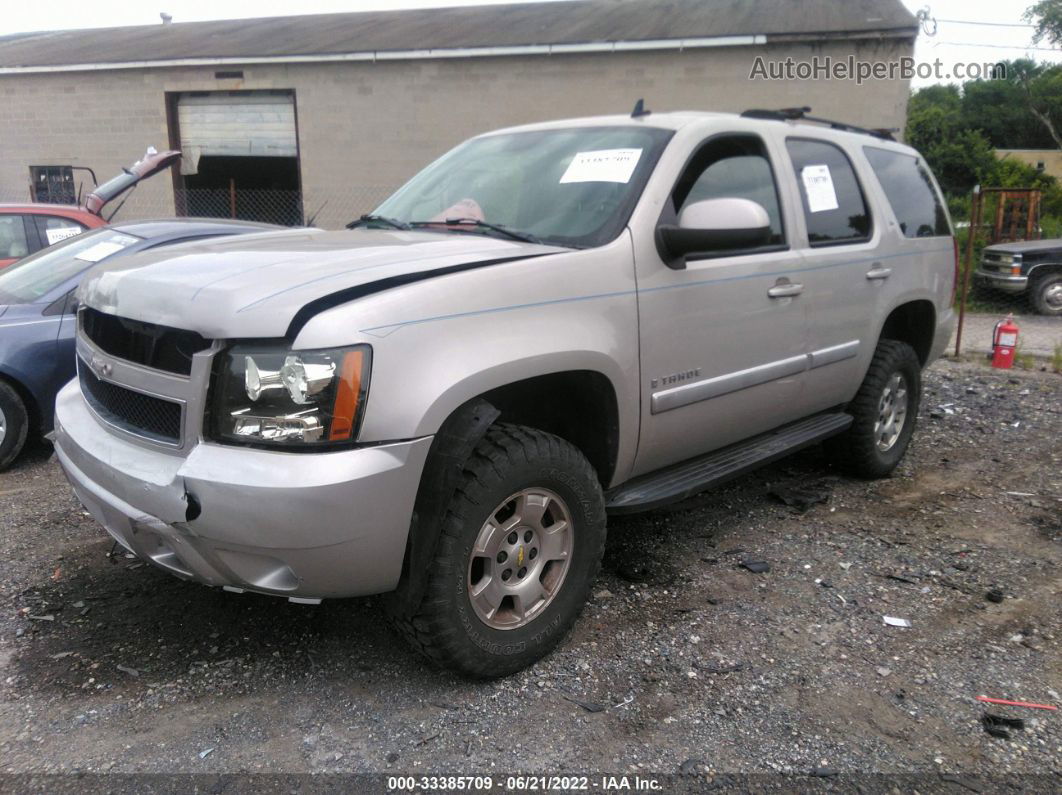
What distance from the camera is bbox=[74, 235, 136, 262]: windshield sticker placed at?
534 cm

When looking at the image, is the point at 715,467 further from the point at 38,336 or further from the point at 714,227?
the point at 38,336

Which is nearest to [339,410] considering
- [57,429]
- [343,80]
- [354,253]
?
[354,253]

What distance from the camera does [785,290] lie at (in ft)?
12.4

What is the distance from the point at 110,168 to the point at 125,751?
16.9 meters

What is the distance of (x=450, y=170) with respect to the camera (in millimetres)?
4031

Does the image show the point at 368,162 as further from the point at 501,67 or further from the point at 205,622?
the point at 205,622

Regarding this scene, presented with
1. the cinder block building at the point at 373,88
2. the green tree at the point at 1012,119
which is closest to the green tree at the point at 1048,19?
the green tree at the point at 1012,119

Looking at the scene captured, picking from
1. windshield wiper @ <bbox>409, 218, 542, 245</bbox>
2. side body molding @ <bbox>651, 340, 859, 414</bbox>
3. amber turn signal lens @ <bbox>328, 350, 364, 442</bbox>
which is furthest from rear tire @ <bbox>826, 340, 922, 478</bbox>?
amber turn signal lens @ <bbox>328, 350, 364, 442</bbox>

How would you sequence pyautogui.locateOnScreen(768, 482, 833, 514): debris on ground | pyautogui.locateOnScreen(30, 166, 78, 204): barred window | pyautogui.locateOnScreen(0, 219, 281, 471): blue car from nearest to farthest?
pyautogui.locateOnScreen(768, 482, 833, 514): debris on ground, pyautogui.locateOnScreen(0, 219, 281, 471): blue car, pyautogui.locateOnScreen(30, 166, 78, 204): barred window

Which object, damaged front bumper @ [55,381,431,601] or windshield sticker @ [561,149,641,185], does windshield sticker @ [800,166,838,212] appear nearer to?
windshield sticker @ [561,149,641,185]

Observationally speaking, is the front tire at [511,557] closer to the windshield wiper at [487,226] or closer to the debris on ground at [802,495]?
the windshield wiper at [487,226]

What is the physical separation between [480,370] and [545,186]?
4.09ft

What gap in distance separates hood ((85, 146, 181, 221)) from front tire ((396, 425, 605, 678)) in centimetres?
580

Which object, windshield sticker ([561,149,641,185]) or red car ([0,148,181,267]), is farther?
red car ([0,148,181,267])
